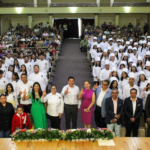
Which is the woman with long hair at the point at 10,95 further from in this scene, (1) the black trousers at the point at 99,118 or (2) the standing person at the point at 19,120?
(1) the black trousers at the point at 99,118

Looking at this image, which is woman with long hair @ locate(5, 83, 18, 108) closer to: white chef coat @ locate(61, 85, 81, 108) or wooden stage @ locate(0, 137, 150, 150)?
white chef coat @ locate(61, 85, 81, 108)

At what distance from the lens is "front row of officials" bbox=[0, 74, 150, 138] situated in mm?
6778

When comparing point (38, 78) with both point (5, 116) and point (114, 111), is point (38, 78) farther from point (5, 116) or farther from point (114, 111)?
point (114, 111)

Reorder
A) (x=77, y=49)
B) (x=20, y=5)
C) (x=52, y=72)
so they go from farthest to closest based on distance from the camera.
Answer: (x=20, y=5) < (x=77, y=49) < (x=52, y=72)

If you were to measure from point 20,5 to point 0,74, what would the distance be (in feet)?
61.3

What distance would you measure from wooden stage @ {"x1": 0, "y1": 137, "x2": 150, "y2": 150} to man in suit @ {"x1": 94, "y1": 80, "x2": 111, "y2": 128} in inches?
44.8

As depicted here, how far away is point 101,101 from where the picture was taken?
23.9 ft

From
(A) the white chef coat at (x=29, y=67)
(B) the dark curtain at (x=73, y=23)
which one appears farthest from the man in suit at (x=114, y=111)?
(B) the dark curtain at (x=73, y=23)

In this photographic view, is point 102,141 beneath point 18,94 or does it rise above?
beneath

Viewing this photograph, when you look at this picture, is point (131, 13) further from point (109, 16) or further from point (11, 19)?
point (11, 19)

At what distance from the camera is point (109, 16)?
1121 inches

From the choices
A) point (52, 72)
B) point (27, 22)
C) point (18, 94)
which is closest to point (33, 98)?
point (18, 94)

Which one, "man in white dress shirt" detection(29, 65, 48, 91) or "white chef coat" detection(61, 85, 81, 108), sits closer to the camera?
"white chef coat" detection(61, 85, 81, 108)

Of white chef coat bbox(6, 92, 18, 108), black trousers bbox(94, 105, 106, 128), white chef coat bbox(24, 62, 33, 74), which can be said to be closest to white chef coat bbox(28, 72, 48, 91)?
white chef coat bbox(6, 92, 18, 108)
